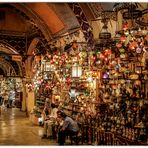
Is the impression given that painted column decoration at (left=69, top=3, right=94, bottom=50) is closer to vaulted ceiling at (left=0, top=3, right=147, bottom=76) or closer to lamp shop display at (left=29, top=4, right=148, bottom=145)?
vaulted ceiling at (left=0, top=3, right=147, bottom=76)

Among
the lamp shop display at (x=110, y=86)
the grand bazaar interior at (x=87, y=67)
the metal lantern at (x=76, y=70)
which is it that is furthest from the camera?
the metal lantern at (x=76, y=70)

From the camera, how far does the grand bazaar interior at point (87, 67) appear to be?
7.53m

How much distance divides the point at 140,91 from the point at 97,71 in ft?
8.78

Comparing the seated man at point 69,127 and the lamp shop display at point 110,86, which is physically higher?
the lamp shop display at point 110,86

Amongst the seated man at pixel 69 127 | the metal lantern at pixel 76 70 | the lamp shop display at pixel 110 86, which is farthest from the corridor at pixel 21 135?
the metal lantern at pixel 76 70

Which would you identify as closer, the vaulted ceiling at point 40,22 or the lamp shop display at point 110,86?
the lamp shop display at point 110,86

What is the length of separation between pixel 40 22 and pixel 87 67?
444 centimetres

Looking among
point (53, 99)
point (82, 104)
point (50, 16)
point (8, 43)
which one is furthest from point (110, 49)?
point (8, 43)

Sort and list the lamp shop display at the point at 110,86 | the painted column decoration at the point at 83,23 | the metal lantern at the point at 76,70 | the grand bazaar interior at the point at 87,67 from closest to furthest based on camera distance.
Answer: the lamp shop display at the point at 110,86 → the grand bazaar interior at the point at 87,67 → the painted column decoration at the point at 83,23 → the metal lantern at the point at 76,70

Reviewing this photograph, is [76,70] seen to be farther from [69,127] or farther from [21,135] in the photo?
[21,135]

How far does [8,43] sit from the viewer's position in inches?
717

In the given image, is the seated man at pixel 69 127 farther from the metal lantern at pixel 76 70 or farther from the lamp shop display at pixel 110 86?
the metal lantern at pixel 76 70

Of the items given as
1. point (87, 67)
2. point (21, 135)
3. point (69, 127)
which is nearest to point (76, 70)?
point (87, 67)

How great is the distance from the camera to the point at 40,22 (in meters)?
14.7
